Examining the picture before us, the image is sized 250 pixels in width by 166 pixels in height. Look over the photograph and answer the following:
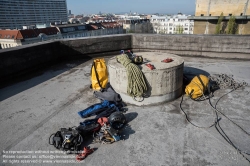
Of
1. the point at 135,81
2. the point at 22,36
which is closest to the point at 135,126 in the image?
the point at 135,81

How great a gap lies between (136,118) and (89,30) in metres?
74.7

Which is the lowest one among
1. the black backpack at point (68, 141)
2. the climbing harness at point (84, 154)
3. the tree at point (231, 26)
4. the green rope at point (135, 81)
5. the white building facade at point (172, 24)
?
the climbing harness at point (84, 154)

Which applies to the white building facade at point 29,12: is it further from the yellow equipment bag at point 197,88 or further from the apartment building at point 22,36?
the yellow equipment bag at point 197,88

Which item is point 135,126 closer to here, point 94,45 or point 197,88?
point 197,88

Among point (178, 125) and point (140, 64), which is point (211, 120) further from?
point (140, 64)

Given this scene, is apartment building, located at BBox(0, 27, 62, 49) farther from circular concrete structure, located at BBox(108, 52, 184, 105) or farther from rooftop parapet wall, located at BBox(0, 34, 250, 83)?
circular concrete structure, located at BBox(108, 52, 184, 105)

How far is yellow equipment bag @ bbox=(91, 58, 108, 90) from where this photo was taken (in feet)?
17.7

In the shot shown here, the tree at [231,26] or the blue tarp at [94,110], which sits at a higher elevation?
the tree at [231,26]

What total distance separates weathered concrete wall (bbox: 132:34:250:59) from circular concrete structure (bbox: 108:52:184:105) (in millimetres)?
4080

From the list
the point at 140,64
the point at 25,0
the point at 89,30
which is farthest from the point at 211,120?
the point at 25,0

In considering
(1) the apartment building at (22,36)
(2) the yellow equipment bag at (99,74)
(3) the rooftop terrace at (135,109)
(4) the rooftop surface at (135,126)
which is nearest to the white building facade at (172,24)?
(1) the apartment building at (22,36)

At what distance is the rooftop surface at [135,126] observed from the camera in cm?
302

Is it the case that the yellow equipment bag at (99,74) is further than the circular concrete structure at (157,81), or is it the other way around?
the yellow equipment bag at (99,74)

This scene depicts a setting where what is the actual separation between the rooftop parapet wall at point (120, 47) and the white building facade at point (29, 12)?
5165 inches
